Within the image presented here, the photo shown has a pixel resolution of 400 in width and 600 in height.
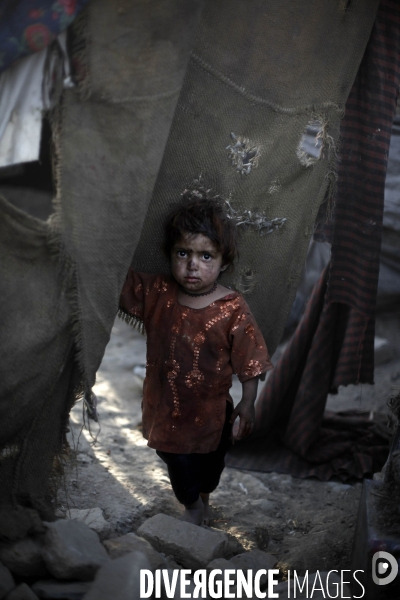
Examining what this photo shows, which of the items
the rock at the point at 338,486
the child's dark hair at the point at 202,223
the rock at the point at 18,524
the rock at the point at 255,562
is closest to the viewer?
the rock at the point at 18,524

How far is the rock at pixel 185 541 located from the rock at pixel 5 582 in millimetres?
592

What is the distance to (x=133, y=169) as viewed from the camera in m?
2.04

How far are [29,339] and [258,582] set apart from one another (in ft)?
3.77

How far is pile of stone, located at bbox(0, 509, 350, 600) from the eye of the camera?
1.86 meters

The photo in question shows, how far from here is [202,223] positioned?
7.82 feet

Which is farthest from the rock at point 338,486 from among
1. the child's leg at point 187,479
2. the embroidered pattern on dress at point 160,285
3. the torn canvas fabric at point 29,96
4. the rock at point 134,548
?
the torn canvas fabric at point 29,96

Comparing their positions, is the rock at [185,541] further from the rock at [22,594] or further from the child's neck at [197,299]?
the child's neck at [197,299]

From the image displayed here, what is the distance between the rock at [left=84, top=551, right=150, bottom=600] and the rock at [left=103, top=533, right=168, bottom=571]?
0.18m

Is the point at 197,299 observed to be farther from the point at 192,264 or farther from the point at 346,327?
the point at 346,327

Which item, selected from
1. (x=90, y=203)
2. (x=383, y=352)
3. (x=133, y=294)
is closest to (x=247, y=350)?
(x=133, y=294)

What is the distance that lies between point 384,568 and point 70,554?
3.23 feet

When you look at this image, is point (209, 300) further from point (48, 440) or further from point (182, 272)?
point (48, 440)

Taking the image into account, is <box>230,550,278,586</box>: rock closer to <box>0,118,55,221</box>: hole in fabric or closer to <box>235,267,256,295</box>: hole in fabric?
<box>235,267,256,295</box>: hole in fabric

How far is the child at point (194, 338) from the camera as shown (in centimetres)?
242
